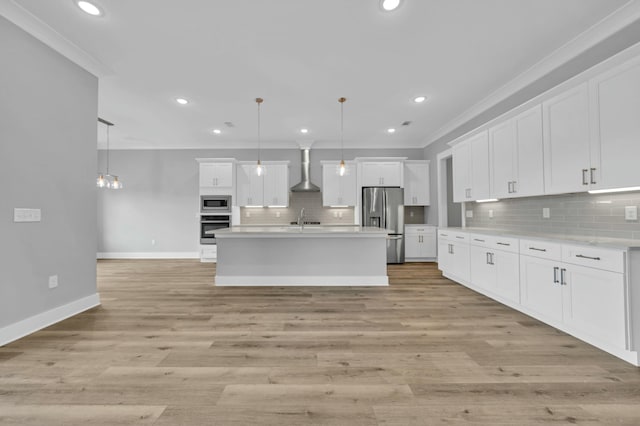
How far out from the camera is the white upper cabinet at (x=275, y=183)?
6633 mm

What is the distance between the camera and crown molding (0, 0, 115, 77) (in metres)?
2.34

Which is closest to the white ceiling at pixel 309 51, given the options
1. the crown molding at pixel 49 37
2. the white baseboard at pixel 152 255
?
the crown molding at pixel 49 37

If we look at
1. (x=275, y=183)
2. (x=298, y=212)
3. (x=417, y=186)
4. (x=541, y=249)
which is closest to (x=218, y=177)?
(x=275, y=183)

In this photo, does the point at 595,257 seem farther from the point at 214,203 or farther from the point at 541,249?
the point at 214,203

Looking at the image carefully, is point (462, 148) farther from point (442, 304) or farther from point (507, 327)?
point (507, 327)

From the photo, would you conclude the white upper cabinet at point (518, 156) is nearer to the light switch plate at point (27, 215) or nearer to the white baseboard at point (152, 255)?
the light switch plate at point (27, 215)

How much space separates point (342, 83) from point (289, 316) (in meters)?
3.06

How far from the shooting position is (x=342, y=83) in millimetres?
3738

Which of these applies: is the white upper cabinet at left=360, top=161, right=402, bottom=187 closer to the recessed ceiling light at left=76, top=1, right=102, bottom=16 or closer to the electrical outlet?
the recessed ceiling light at left=76, top=1, right=102, bottom=16

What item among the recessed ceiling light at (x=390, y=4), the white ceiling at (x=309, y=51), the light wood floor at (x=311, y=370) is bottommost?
the light wood floor at (x=311, y=370)

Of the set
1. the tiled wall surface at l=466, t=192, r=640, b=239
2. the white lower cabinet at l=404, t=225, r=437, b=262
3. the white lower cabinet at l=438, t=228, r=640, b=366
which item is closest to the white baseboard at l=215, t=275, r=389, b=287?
the white lower cabinet at l=438, t=228, r=640, b=366

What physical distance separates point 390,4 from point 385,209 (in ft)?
14.5

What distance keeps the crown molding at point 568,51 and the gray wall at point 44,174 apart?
5.27 m

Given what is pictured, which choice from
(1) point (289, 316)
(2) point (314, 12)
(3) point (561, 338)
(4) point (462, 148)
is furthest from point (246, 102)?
(3) point (561, 338)
